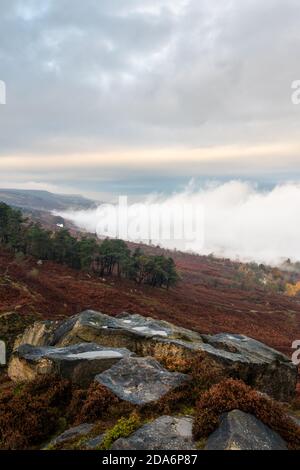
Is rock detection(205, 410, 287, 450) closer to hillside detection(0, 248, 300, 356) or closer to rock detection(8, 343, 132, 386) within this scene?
rock detection(8, 343, 132, 386)

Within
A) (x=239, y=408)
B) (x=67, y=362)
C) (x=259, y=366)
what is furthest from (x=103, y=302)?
(x=239, y=408)

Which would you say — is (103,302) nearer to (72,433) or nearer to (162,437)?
(72,433)

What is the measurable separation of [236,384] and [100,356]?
569 cm

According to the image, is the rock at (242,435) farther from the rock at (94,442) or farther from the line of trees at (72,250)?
the line of trees at (72,250)

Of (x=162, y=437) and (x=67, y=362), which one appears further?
(x=67, y=362)

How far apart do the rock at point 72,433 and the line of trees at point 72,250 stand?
264 feet

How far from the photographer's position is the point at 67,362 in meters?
13.8

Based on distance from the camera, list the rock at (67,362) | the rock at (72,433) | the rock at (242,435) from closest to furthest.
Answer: the rock at (242,435) < the rock at (72,433) < the rock at (67,362)

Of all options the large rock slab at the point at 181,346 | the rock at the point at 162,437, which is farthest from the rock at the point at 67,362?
the rock at the point at 162,437

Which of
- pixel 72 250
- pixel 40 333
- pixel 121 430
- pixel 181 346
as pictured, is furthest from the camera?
pixel 72 250

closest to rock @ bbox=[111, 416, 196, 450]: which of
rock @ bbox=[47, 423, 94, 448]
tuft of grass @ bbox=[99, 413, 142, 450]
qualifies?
tuft of grass @ bbox=[99, 413, 142, 450]

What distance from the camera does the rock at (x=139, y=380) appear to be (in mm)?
11652

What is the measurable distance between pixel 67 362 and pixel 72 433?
376 centimetres

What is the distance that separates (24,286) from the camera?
2343 inches
